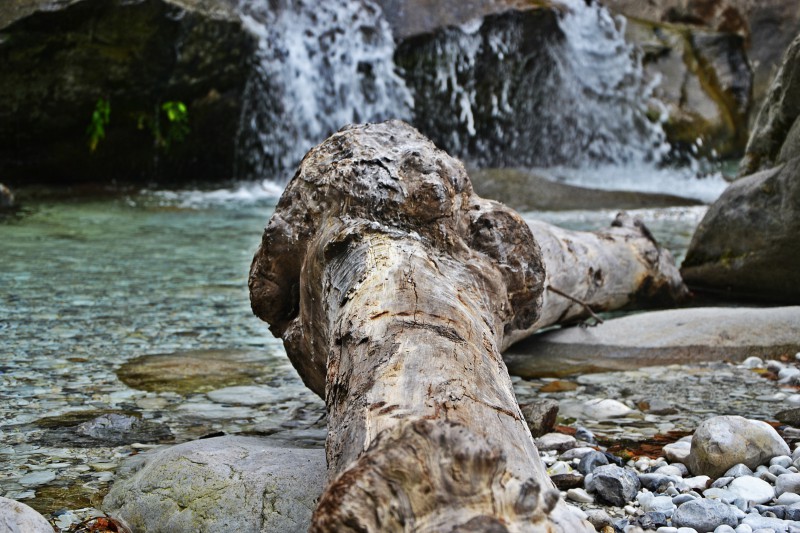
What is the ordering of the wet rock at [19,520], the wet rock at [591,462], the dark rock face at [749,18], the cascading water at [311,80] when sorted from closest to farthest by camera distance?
the wet rock at [19,520], the wet rock at [591,462], the cascading water at [311,80], the dark rock face at [749,18]

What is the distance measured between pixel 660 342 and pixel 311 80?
9.13 meters

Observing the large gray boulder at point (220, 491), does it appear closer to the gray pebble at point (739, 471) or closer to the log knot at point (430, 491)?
the log knot at point (430, 491)

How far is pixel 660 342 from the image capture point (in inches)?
162

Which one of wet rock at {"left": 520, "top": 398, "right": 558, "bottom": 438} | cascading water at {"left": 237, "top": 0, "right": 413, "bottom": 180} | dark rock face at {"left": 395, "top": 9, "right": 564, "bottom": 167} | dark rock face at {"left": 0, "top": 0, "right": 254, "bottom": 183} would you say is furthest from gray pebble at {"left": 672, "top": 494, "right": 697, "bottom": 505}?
dark rock face at {"left": 395, "top": 9, "right": 564, "bottom": 167}

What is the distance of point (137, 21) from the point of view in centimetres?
1005

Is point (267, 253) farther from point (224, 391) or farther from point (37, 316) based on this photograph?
point (37, 316)

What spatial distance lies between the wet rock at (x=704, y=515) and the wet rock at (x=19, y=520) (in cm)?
152

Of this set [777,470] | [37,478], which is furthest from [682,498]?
[37,478]

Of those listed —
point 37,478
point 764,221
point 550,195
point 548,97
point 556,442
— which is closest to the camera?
point 37,478

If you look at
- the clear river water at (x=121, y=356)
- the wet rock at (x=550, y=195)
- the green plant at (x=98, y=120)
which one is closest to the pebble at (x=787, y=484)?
the clear river water at (x=121, y=356)

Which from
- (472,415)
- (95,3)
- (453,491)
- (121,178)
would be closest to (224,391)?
(472,415)

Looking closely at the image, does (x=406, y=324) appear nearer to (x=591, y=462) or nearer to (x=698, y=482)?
(x=591, y=462)

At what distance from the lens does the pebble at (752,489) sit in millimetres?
2389

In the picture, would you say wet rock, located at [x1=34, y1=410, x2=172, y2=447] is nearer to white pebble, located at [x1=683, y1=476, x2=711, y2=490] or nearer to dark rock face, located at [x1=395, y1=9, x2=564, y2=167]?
white pebble, located at [x1=683, y1=476, x2=711, y2=490]
